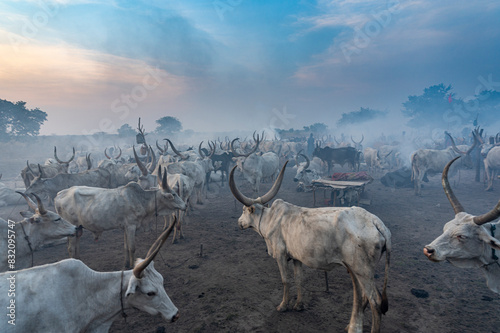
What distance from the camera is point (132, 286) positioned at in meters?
2.88

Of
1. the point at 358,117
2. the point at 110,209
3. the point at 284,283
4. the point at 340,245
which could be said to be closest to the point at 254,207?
the point at 284,283

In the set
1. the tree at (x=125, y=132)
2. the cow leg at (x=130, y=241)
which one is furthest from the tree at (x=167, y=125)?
the cow leg at (x=130, y=241)

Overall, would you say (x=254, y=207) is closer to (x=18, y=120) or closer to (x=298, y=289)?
(x=298, y=289)

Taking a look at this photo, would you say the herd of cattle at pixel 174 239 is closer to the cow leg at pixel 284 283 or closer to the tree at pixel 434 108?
the cow leg at pixel 284 283

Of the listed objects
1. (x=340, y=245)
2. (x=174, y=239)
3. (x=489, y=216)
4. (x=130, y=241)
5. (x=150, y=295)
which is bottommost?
(x=174, y=239)

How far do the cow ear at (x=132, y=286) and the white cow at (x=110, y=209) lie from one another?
3769 millimetres

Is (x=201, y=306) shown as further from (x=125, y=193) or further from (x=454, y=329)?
(x=454, y=329)

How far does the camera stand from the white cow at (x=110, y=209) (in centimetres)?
625

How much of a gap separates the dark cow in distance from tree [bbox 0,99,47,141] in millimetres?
42721

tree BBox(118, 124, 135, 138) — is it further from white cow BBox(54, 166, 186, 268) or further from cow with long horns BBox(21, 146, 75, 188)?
white cow BBox(54, 166, 186, 268)

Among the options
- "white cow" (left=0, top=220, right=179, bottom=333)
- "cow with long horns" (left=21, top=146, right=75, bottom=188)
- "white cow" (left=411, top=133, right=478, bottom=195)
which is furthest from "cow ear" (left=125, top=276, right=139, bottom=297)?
"white cow" (left=411, top=133, right=478, bottom=195)

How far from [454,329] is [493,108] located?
270ft

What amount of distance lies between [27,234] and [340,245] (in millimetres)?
5807

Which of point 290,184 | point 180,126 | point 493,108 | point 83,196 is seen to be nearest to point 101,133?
point 180,126
